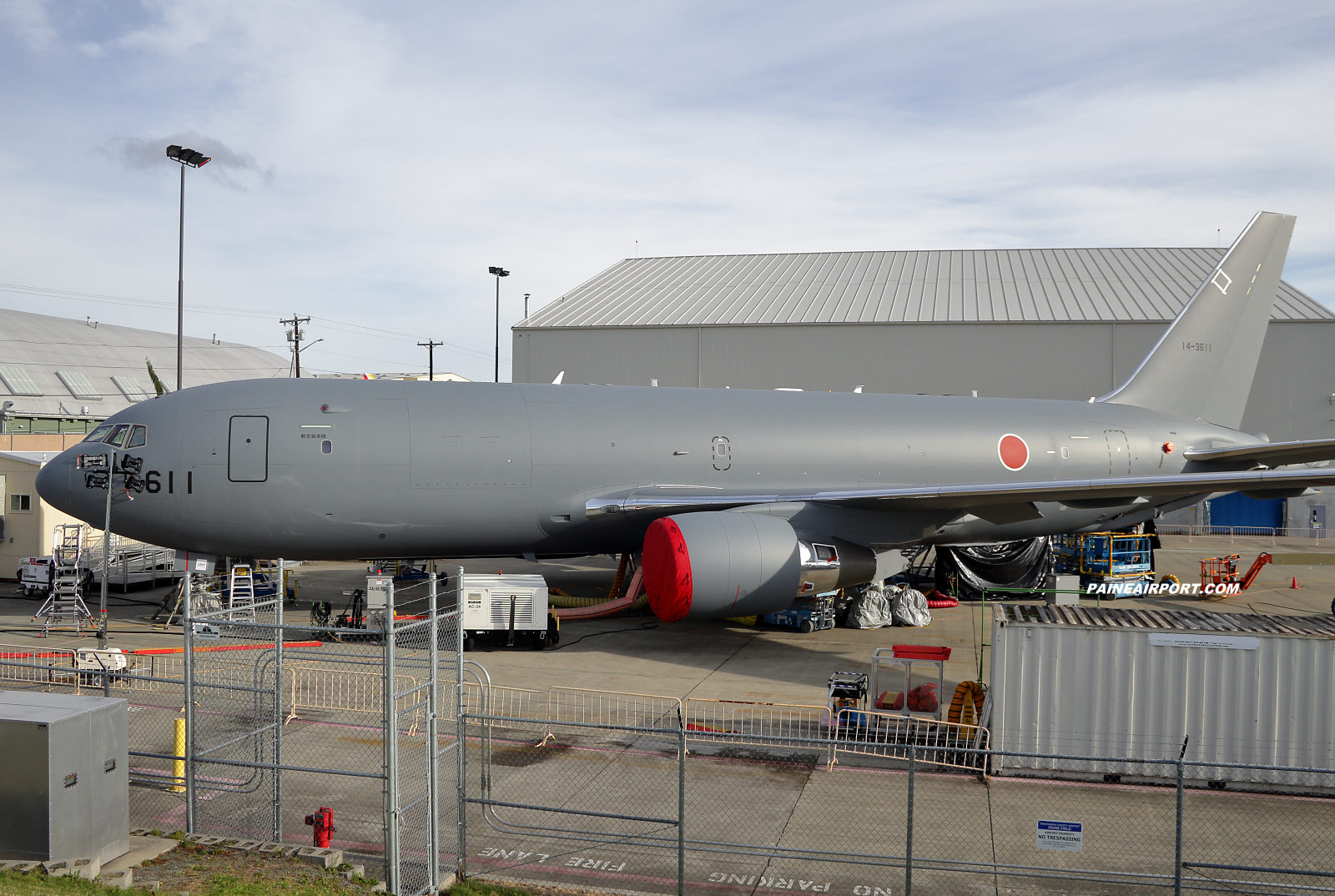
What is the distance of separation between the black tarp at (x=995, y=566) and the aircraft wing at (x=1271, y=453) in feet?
15.2

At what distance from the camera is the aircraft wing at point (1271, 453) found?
1981cm

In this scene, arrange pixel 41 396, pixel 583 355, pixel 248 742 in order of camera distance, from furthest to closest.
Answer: pixel 41 396
pixel 583 355
pixel 248 742

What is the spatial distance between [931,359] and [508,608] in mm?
31903

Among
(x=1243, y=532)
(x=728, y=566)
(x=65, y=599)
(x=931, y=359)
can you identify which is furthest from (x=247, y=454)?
(x=1243, y=532)

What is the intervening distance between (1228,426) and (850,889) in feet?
78.2

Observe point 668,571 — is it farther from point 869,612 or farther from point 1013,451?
point 1013,451

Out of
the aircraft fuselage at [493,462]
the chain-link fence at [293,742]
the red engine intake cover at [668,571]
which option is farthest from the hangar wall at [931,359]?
the chain-link fence at [293,742]

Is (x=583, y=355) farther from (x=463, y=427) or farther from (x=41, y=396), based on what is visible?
(x=41, y=396)

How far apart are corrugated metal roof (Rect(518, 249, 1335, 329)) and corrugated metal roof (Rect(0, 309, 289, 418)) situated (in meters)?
45.4

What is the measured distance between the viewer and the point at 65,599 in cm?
2294

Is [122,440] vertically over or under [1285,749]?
over

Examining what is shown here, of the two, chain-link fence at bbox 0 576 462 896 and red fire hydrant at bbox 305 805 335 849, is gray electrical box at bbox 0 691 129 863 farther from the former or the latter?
red fire hydrant at bbox 305 805 335 849

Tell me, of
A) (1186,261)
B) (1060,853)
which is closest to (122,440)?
(1060,853)

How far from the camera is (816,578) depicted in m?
19.2
